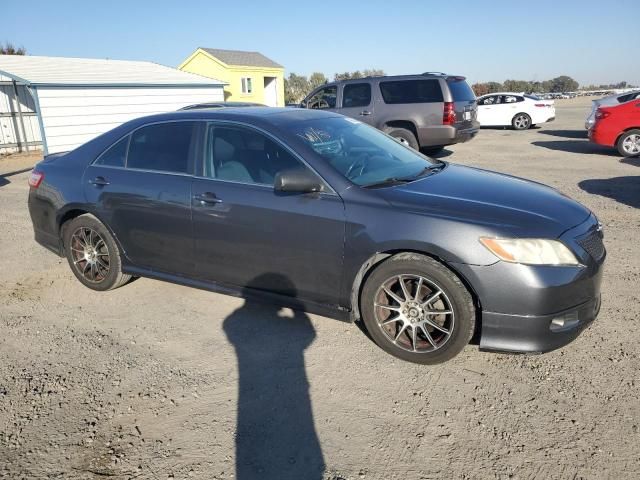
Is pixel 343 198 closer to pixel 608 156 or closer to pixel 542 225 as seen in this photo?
pixel 542 225

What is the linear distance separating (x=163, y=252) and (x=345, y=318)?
68.4 inches

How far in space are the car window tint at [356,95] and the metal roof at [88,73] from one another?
8249 millimetres

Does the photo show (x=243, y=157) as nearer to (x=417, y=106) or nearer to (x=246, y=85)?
(x=417, y=106)

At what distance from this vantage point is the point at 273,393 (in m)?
2.89

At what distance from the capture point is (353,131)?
13.7ft

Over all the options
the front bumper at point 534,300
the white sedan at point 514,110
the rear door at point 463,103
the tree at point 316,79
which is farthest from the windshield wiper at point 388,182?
the tree at point 316,79

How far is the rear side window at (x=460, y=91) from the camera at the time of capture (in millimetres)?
10766

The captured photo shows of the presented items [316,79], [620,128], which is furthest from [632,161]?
[316,79]

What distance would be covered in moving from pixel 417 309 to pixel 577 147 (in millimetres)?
13094

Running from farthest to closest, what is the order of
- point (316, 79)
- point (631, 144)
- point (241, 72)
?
point (316, 79) < point (241, 72) < point (631, 144)

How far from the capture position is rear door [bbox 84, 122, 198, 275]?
3859 millimetres

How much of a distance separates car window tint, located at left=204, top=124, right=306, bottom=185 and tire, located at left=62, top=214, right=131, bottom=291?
1.32 metres

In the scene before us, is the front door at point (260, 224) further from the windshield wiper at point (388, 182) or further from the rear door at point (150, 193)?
the windshield wiper at point (388, 182)

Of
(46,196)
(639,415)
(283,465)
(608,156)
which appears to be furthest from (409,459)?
(608,156)
